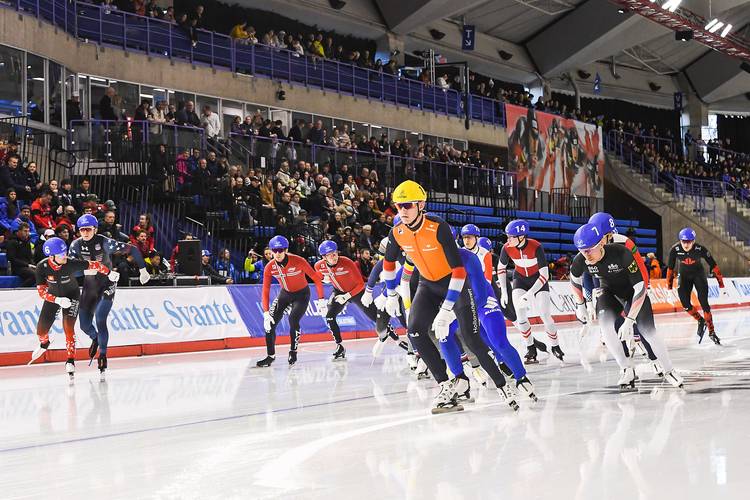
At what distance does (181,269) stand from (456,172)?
52.0ft

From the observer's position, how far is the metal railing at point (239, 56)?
2603 cm

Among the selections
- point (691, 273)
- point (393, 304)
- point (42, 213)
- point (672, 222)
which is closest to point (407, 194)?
point (393, 304)

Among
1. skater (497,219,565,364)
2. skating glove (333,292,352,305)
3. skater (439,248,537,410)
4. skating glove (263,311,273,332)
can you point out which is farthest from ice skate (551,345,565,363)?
skater (439,248,537,410)

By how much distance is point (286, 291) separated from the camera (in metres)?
15.4

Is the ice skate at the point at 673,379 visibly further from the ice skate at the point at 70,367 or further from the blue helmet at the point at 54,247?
the blue helmet at the point at 54,247

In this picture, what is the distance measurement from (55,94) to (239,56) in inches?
279

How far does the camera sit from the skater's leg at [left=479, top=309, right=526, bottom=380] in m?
9.38

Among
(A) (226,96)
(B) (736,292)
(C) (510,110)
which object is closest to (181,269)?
(A) (226,96)

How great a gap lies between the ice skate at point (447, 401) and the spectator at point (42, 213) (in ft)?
37.4

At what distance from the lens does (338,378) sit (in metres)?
12.8

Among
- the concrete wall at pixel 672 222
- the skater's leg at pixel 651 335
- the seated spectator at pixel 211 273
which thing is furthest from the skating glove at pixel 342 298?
the concrete wall at pixel 672 222

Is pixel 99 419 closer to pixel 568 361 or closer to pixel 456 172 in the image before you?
pixel 568 361

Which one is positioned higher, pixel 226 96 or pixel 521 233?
pixel 226 96

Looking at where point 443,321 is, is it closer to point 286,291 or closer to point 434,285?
point 434,285
